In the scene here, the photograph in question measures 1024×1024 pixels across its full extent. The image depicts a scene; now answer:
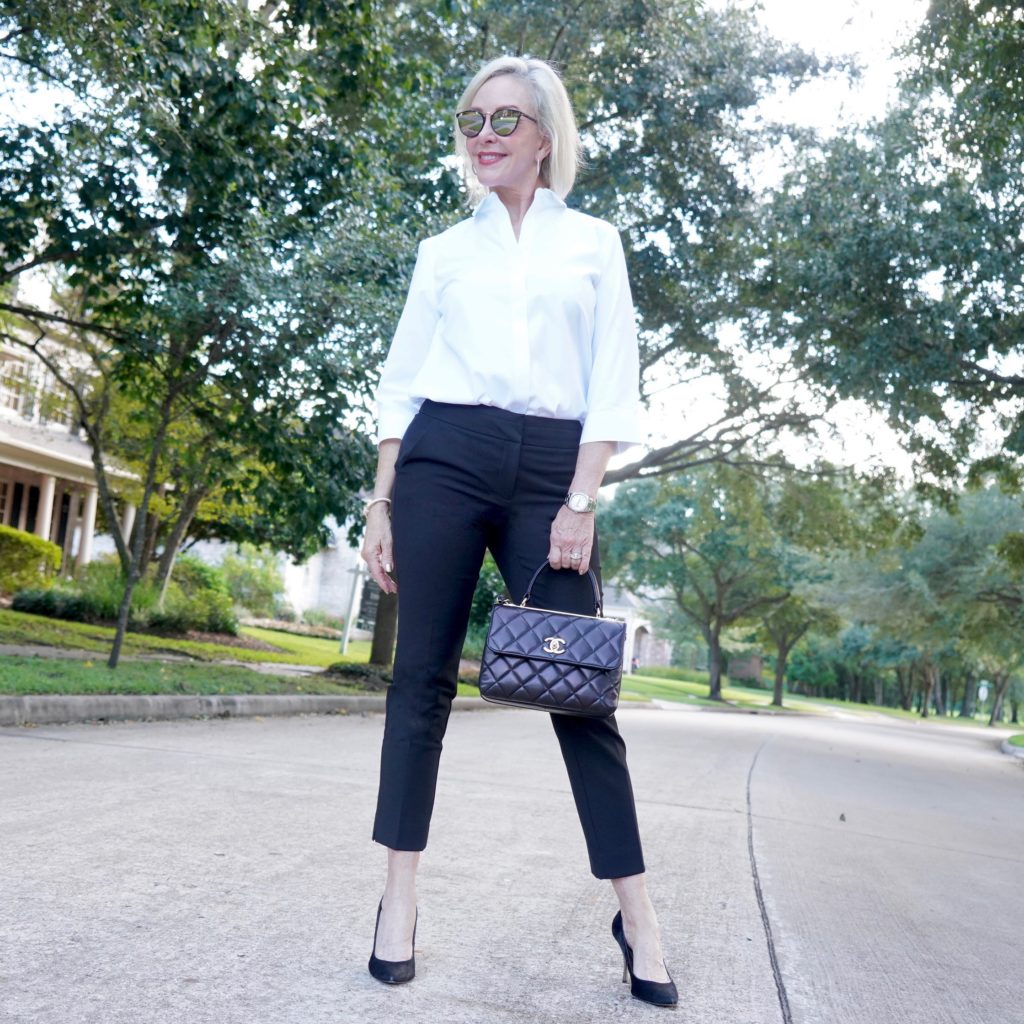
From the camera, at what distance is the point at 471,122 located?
9.33 ft

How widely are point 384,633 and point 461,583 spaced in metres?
15.6

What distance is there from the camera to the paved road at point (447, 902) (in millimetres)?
2393

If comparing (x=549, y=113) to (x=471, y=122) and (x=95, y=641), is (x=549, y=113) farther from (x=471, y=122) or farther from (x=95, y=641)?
(x=95, y=641)

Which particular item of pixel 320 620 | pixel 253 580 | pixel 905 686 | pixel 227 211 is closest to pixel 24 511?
pixel 253 580

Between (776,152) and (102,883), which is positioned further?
(776,152)

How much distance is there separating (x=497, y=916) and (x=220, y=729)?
543 centimetres

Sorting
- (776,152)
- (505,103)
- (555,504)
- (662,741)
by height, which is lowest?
(662,741)

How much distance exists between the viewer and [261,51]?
1006 cm

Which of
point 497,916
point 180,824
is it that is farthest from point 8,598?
point 497,916

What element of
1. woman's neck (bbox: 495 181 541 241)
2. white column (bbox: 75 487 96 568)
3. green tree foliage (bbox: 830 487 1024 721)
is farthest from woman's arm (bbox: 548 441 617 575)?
white column (bbox: 75 487 96 568)

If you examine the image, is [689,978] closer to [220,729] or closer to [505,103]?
[505,103]

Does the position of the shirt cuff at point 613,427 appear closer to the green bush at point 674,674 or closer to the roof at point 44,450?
the roof at point 44,450

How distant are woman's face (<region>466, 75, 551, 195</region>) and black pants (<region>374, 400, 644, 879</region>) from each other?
0.60 meters

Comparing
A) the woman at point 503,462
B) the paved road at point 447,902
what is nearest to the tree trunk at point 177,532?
the paved road at point 447,902
